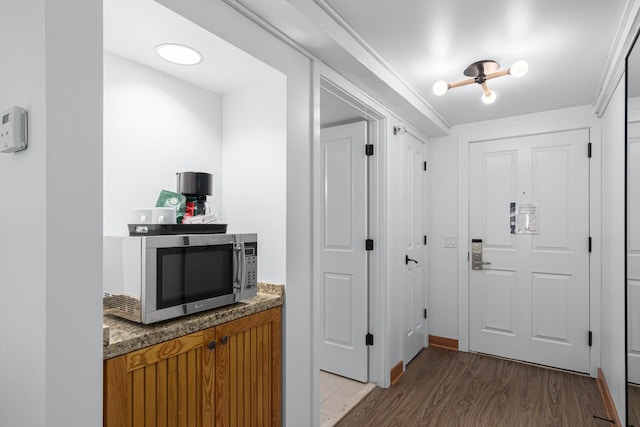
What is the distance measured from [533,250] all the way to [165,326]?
3.14m

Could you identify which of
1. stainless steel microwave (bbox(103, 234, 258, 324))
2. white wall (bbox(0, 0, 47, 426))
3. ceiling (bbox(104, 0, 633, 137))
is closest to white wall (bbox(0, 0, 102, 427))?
white wall (bbox(0, 0, 47, 426))

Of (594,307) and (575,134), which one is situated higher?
(575,134)

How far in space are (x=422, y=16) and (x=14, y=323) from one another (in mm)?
1970

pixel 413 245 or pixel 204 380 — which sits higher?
pixel 413 245

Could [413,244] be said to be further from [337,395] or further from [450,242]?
[337,395]

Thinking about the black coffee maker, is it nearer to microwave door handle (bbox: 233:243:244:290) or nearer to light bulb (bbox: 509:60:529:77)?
microwave door handle (bbox: 233:243:244:290)

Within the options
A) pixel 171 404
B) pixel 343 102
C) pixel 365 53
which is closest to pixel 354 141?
pixel 343 102

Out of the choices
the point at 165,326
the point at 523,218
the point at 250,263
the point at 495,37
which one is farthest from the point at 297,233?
the point at 523,218

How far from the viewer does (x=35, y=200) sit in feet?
3.09

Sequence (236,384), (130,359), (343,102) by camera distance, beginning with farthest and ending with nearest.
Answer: (343,102)
(236,384)
(130,359)

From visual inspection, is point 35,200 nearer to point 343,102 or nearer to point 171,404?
point 171,404

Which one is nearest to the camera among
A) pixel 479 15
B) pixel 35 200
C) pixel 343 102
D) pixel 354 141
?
pixel 35 200

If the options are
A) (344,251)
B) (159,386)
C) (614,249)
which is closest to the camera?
(159,386)

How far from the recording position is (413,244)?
3.29m
